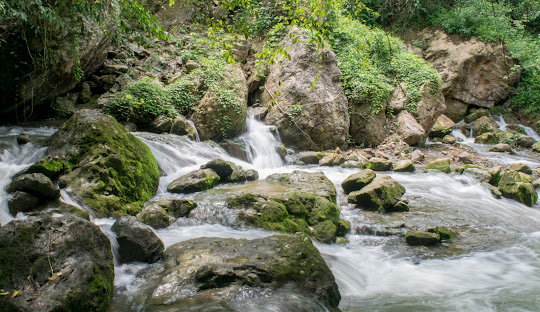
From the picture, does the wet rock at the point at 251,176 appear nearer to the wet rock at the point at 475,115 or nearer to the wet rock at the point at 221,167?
the wet rock at the point at 221,167

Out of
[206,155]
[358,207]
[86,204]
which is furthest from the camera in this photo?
[206,155]

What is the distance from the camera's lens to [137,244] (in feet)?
11.4

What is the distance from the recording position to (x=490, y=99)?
17.5 metres

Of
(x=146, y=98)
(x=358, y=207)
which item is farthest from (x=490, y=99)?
(x=146, y=98)

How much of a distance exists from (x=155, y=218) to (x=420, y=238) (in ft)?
12.6

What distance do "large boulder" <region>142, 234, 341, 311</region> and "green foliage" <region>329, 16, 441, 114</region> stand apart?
1002 cm

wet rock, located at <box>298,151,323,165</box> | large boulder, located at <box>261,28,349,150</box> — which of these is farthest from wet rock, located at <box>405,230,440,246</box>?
large boulder, located at <box>261,28,349,150</box>

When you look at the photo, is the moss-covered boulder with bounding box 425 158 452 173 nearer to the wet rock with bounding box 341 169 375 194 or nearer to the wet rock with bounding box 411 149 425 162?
the wet rock with bounding box 411 149 425 162

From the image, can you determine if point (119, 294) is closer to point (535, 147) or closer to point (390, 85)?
point (390, 85)

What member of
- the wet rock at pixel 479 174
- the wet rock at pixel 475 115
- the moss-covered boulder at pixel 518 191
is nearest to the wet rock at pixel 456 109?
the wet rock at pixel 475 115

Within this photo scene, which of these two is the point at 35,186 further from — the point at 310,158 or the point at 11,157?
the point at 310,158

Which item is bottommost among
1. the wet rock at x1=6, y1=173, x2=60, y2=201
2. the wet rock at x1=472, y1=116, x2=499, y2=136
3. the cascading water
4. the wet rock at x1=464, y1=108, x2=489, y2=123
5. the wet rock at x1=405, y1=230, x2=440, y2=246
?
the wet rock at x1=405, y1=230, x2=440, y2=246

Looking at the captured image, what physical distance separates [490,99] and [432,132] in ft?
17.1

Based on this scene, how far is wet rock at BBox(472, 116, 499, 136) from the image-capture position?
15648mm
